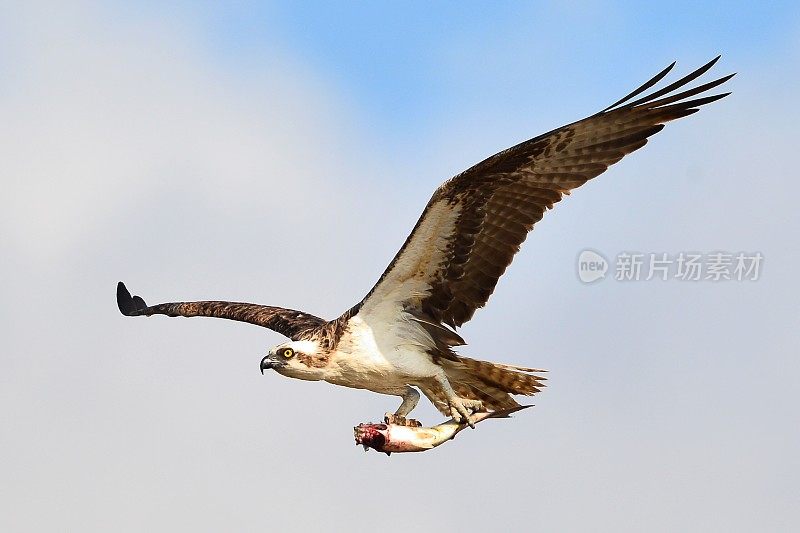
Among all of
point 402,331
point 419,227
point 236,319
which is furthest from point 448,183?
point 236,319

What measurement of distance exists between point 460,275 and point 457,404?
127 centimetres

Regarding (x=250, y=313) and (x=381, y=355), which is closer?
(x=381, y=355)

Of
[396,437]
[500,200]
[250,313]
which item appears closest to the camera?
[396,437]

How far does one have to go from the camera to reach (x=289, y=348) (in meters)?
13.2

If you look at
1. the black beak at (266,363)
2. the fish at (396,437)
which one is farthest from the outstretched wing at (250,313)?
the fish at (396,437)

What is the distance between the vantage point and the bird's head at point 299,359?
1317cm

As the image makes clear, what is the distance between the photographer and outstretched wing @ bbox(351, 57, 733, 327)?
41.5ft

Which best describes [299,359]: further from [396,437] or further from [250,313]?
[250,313]

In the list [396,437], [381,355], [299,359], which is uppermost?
[381,355]

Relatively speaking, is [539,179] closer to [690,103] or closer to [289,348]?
[690,103]

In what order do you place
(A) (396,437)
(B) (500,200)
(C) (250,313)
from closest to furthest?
(A) (396,437)
(B) (500,200)
(C) (250,313)

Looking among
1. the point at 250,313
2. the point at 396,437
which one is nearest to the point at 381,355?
the point at 396,437

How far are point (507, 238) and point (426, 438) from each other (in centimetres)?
219

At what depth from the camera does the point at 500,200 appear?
13.0 meters
